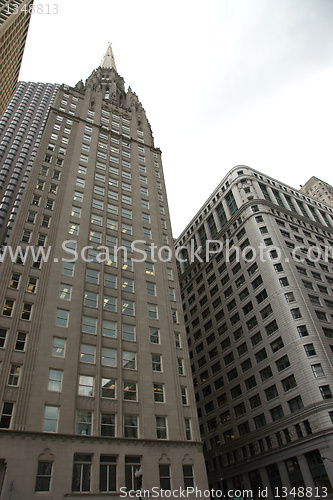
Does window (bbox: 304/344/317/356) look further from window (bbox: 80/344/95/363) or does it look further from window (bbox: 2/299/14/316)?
window (bbox: 2/299/14/316)

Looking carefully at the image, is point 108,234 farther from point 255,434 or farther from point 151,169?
point 255,434

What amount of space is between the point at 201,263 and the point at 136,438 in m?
60.1

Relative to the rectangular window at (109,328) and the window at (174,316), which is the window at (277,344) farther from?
the rectangular window at (109,328)

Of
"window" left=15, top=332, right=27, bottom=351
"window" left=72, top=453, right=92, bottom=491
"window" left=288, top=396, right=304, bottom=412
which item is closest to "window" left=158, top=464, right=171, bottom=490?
"window" left=72, top=453, right=92, bottom=491

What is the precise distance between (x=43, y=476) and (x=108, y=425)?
22.8ft

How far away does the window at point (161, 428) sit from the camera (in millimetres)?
35156

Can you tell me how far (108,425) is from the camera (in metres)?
33.6

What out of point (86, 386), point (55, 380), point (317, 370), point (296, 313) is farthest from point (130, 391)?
point (296, 313)

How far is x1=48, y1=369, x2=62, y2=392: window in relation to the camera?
109 feet

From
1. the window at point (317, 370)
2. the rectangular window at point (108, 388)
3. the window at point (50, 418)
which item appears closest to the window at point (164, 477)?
the rectangular window at point (108, 388)

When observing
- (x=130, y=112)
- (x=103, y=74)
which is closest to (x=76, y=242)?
(x=130, y=112)

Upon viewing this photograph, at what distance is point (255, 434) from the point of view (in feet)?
191

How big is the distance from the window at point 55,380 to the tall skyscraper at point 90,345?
96 mm

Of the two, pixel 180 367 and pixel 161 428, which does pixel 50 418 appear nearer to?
pixel 161 428
